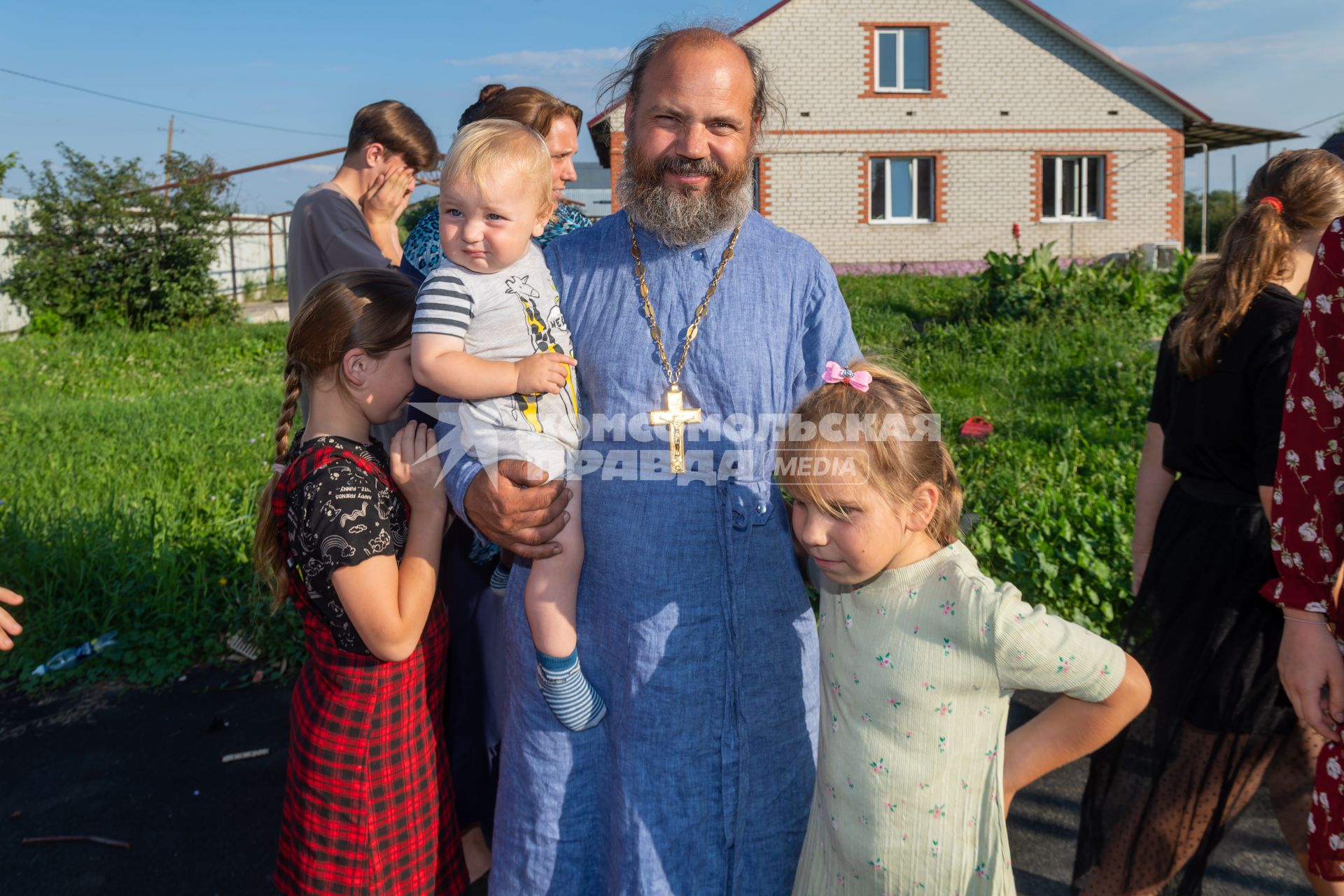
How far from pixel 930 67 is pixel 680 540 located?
23.5 meters

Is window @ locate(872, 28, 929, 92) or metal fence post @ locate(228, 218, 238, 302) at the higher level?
window @ locate(872, 28, 929, 92)

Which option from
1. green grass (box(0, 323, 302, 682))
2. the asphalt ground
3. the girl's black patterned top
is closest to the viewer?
the girl's black patterned top

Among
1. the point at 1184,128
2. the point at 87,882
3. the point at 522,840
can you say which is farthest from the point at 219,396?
the point at 1184,128

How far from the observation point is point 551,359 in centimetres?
222

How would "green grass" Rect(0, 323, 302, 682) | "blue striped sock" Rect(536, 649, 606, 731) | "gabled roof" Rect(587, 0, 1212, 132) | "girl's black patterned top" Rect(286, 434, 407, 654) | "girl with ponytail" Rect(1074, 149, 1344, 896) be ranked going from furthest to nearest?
"gabled roof" Rect(587, 0, 1212, 132) → "green grass" Rect(0, 323, 302, 682) → "girl with ponytail" Rect(1074, 149, 1344, 896) → "blue striped sock" Rect(536, 649, 606, 731) → "girl's black patterned top" Rect(286, 434, 407, 654)

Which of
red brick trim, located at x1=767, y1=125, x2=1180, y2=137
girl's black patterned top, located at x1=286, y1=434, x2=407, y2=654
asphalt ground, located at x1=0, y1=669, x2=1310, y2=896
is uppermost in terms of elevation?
red brick trim, located at x1=767, y1=125, x2=1180, y2=137

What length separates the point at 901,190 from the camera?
23.7m

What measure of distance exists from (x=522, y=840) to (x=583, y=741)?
28 centimetres

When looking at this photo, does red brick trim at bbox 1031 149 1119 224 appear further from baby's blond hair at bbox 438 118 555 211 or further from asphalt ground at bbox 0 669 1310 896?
baby's blond hair at bbox 438 118 555 211

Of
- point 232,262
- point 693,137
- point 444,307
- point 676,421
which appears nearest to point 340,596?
point 444,307

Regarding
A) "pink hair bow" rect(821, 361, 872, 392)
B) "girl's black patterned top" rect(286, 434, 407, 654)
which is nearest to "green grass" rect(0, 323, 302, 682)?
"girl's black patterned top" rect(286, 434, 407, 654)

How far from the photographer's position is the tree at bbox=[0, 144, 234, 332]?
53.3ft

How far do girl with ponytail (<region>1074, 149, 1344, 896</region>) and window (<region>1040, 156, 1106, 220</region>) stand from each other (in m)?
22.7

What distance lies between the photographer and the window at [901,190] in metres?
23.5
